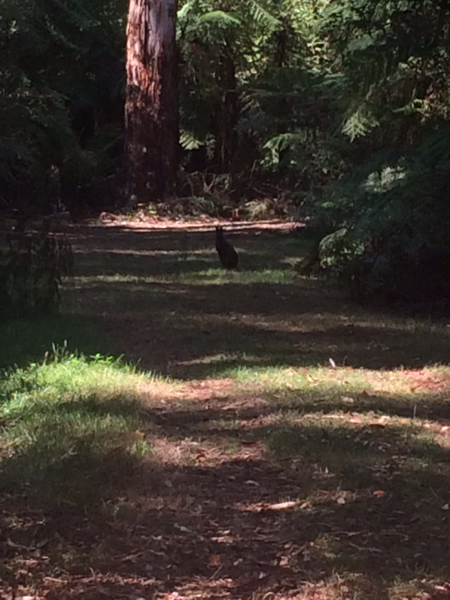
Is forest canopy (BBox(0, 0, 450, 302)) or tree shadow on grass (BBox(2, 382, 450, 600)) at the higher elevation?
forest canopy (BBox(0, 0, 450, 302))

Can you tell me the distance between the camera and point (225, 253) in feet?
42.7

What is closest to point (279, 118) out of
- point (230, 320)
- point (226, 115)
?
point (226, 115)

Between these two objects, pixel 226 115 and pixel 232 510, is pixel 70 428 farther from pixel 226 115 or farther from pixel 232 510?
pixel 226 115

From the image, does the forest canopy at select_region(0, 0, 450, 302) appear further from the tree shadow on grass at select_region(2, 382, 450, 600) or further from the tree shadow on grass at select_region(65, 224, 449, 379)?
the tree shadow on grass at select_region(2, 382, 450, 600)

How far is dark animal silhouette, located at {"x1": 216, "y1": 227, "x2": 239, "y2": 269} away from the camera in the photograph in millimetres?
12938

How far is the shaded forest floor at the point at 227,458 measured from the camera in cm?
412

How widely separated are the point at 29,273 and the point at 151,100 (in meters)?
12.7

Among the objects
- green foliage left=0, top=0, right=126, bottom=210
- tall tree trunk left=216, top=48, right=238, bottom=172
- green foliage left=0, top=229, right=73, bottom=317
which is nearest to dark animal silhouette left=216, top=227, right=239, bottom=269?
green foliage left=0, top=229, right=73, bottom=317

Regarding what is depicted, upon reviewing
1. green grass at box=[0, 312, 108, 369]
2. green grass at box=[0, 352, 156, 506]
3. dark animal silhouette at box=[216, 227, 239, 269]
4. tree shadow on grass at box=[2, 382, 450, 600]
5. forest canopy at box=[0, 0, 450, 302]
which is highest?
forest canopy at box=[0, 0, 450, 302]

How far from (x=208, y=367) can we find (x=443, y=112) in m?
5.46

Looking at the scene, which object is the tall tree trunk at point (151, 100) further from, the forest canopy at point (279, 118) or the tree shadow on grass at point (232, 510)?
the tree shadow on grass at point (232, 510)

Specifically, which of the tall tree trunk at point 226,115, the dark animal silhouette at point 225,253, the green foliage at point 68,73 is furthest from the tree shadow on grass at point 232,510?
the tall tree trunk at point 226,115

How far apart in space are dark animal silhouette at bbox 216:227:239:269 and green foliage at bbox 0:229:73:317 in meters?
3.66

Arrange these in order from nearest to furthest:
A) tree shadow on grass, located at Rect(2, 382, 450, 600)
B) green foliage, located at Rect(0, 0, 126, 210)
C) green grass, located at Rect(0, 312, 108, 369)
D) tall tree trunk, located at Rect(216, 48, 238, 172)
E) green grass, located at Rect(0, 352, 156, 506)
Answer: tree shadow on grass, located at Rect(2, 382, 450, 600) < green grass, located at Rect(0, 352, 156, 506) < green grass, located at Rect(0, 312, 108, 369) < green foliage, located at Rect(0, 0, 126, 210) < tall tree trunk, located at Rect(216, 48, 238, 172)
